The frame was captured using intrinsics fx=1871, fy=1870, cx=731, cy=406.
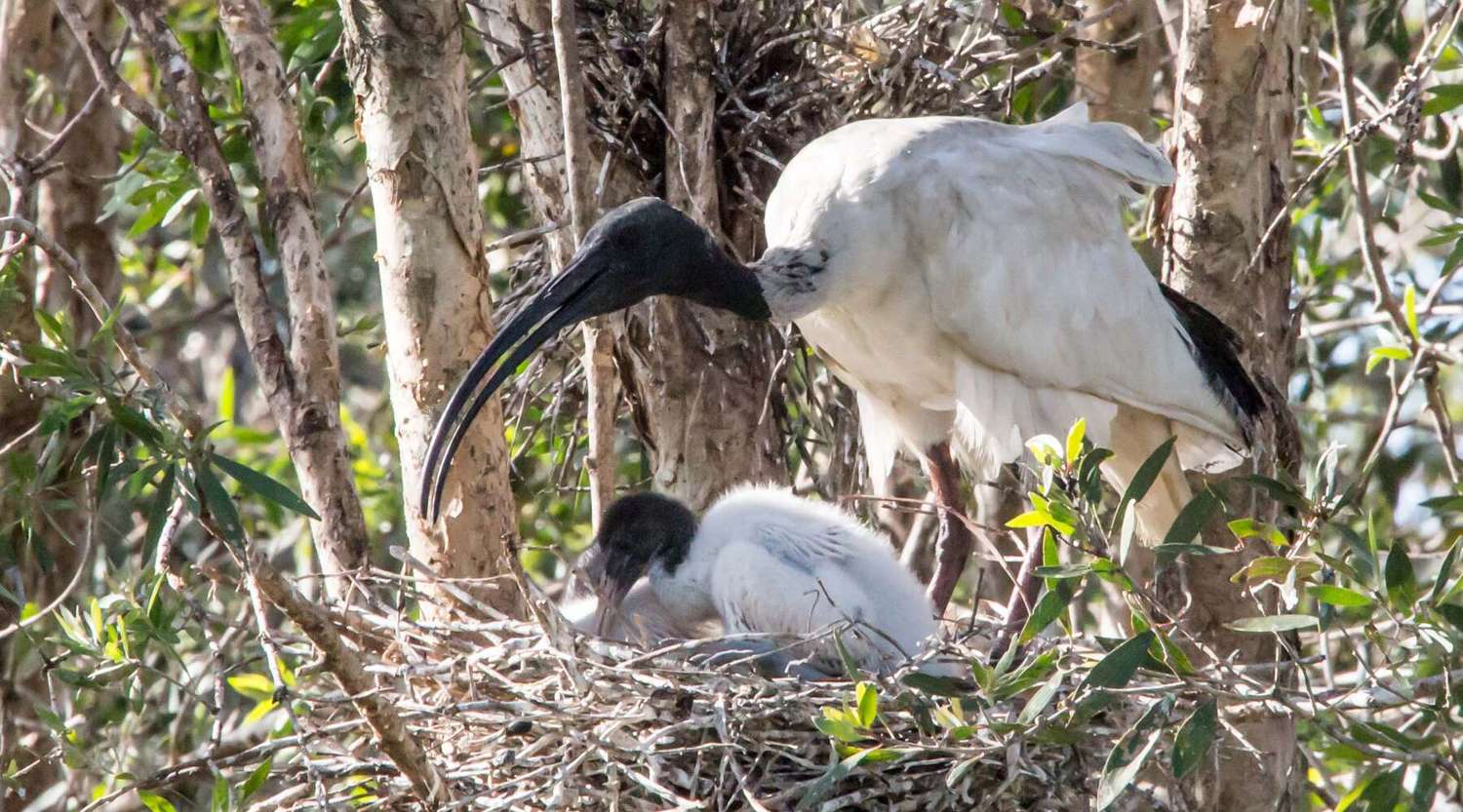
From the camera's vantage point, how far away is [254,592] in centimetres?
315

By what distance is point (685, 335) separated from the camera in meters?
4.59

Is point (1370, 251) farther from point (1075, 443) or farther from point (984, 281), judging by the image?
point (1075, 443)

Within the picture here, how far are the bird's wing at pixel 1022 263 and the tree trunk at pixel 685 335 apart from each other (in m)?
0.27

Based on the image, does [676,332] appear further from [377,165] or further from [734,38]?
[377,165]

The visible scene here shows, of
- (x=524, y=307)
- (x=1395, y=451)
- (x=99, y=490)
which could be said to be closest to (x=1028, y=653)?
(x=524, y=307)

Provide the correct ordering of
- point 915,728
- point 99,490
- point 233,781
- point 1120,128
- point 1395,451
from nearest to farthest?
1. point 99,490
2. point 915,728
3. point 233,781
4. point 1120,128
5. point 1395,451

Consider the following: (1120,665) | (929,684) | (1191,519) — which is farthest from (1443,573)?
(929,684)

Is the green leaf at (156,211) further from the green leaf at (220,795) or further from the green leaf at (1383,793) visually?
the green leaf at (1383,793)

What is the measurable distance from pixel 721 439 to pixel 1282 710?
172 cm

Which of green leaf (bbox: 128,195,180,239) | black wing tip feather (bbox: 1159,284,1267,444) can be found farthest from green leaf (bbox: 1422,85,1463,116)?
green leaf (bbox: 128,195,180,239)

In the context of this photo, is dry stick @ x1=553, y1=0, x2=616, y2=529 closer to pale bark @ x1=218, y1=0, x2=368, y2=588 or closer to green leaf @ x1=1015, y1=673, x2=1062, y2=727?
pale bark @ x1=218, y1=0, x2=368, y2=588

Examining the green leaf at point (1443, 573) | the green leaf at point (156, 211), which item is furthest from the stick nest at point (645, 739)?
the green leaf at point (156, 211)

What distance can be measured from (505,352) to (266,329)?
1.53 ft

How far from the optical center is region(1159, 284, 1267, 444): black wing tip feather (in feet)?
14.4
